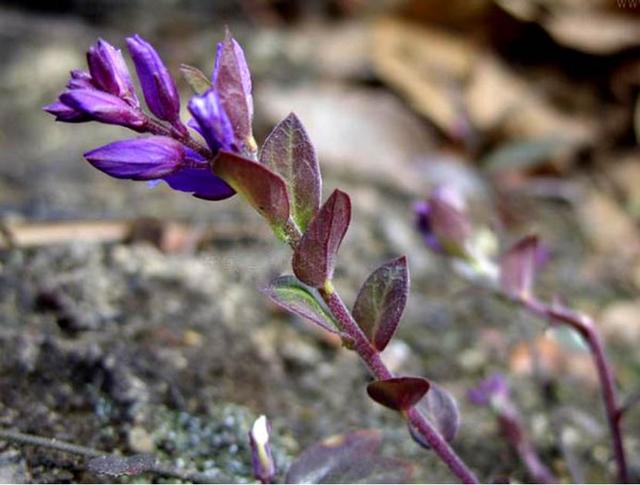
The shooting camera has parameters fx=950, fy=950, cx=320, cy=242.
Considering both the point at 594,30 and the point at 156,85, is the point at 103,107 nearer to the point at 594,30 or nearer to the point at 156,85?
the point at 156,85

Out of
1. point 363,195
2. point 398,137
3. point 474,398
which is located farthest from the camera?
point 398,137

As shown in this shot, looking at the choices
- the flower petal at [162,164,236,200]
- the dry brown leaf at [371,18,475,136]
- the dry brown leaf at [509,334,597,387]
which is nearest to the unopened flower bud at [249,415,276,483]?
the flower petal at [162,164,236,200]

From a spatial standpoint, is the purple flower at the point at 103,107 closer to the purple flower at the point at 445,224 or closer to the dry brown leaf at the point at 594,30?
the purple flower at the point at 445,224

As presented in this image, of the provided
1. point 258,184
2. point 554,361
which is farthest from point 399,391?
point 554,361

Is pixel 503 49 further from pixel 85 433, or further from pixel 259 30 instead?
pixel 85 433

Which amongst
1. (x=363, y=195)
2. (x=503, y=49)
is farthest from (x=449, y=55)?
(x=363, y=195)

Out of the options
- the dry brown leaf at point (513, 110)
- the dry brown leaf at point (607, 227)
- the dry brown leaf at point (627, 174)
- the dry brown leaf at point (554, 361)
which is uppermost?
the dry brown leaf at point (513, 110)

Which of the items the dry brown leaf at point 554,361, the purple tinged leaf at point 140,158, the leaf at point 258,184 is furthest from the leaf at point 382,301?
the dry brown leaf at point 554,361
